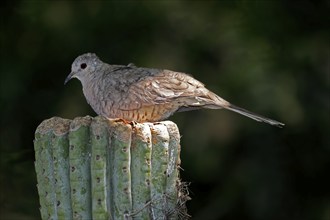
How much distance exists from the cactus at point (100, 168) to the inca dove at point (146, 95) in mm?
873

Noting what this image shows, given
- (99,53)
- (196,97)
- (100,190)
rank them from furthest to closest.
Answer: (99,53)
(196,97)
(100,190)

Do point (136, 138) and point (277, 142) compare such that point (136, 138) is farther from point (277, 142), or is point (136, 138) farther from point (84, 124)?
point (277, 142)

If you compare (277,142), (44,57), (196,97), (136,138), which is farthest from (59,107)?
(136,138)

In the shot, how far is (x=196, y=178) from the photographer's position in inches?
324

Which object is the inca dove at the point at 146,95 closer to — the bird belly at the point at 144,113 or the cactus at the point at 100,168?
the bird belly at the point at 144,113

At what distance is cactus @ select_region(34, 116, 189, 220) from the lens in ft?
14.2

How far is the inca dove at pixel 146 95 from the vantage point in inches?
211

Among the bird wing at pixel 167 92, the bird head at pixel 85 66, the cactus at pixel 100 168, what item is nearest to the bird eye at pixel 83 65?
the bird head at pixel 85 66

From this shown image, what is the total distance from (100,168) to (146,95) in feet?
3.77

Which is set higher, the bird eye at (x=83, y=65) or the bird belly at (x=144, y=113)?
the bird eye at (x=83, y=65)

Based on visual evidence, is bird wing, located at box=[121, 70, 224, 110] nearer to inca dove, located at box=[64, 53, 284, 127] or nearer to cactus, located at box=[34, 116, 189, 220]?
inca dove, located at box=[64, 53, 284, 127]

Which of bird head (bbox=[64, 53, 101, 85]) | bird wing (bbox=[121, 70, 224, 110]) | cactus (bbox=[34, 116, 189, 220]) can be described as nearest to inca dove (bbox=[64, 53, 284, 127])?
bird wing (bbox=[121, 70, 224, 110])
